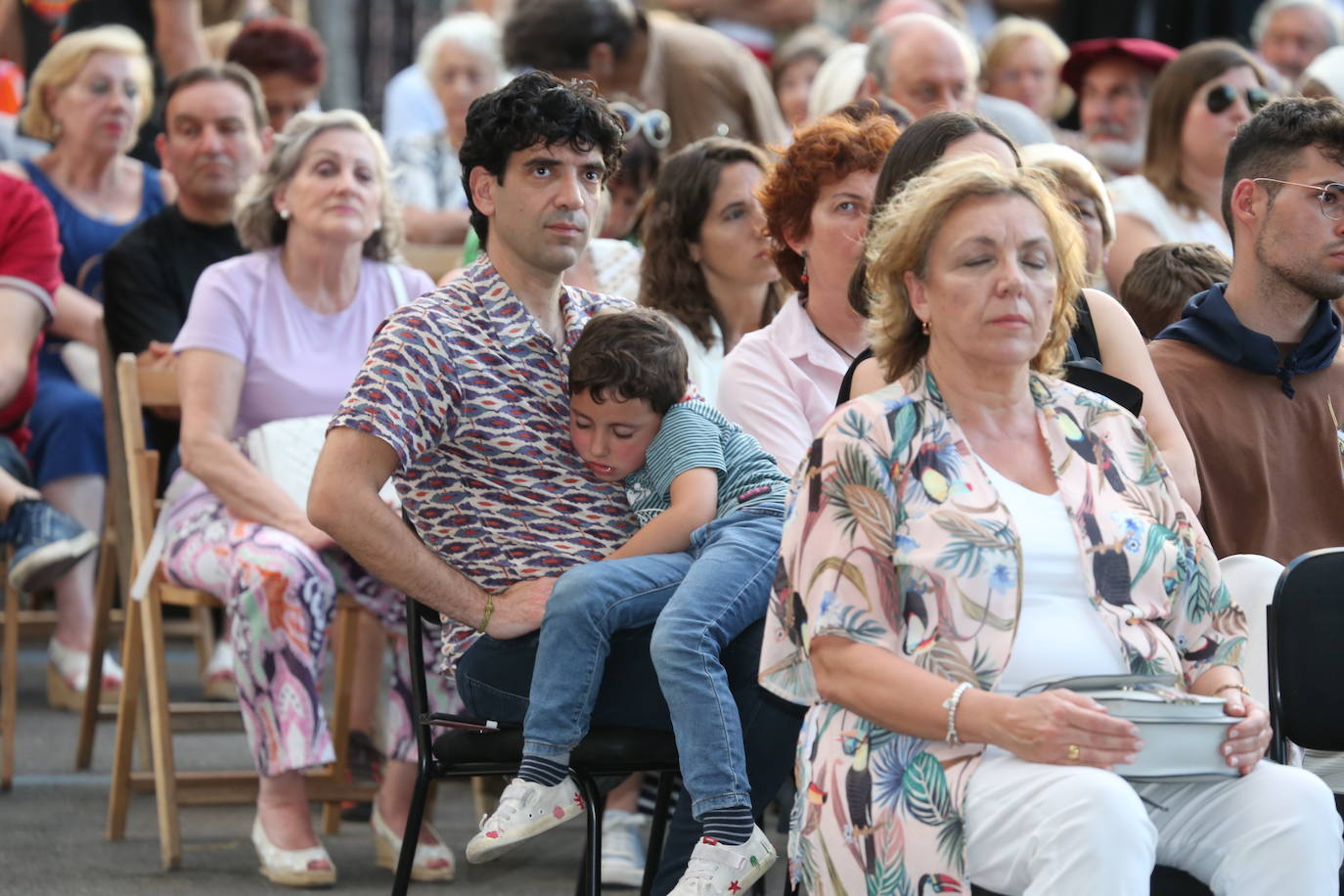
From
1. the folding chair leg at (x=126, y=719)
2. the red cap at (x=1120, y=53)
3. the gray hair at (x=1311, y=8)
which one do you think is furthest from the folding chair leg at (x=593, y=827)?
the gray hair at (x=1311, y=8)

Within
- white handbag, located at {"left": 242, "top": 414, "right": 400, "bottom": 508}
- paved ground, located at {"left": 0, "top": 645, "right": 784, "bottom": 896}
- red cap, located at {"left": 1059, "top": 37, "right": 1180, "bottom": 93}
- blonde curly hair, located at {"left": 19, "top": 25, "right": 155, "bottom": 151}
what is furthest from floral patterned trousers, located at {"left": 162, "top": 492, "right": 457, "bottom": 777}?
red cap, located at {"left": 1059, "top": 37, "right": 1180, "bottom": 93}

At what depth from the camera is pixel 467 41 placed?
671 centimetres

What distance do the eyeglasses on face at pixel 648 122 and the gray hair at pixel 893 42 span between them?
70 centimetres

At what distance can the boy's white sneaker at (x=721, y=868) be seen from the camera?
8.85ft

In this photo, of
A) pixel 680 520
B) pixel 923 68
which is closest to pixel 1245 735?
pixel 680 520

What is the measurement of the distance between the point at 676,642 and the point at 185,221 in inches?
112

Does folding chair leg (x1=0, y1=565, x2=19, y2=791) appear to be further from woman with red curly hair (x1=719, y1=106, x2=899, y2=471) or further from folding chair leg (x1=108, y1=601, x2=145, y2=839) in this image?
woman with red curly hair (x1=719, y1=106, x2=899, y2=471)

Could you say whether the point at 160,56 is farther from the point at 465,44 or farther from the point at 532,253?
the point at 532,253

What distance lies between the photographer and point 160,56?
23.2 ft

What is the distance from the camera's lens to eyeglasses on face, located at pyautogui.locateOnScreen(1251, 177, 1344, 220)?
3436 mm

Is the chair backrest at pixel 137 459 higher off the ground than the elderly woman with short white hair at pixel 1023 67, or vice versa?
the elderly woman with short white hair at pixel 1023 67

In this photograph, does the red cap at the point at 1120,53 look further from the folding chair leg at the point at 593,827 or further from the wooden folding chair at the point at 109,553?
the folding chair leg at the point at 593,827

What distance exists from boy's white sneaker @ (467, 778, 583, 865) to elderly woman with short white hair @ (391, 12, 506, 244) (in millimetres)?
3503

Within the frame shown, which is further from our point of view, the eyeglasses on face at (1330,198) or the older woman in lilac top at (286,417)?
the older woman in lilac top at (286,417)
